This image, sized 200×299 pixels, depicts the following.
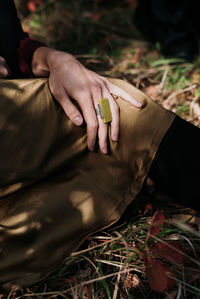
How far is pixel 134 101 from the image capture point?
3.41 ft

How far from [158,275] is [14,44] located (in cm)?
127

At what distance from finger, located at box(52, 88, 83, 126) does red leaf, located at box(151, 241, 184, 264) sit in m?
0.56

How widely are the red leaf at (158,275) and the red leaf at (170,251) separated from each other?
0.11 ft

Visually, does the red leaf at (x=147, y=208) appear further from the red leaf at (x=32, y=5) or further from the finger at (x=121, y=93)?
the red leaf at (x=32, y=5)

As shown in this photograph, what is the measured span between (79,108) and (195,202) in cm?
58

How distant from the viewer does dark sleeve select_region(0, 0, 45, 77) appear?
1.35 m

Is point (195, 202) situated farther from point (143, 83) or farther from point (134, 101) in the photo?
point (143, 83)

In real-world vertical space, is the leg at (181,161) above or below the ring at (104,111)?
below

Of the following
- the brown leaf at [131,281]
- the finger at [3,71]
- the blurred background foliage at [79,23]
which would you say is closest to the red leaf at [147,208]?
the brown leaf at [131,281]

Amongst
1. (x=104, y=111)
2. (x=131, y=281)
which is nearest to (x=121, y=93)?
(x=104, y=111)

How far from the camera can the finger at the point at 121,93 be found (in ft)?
3.40

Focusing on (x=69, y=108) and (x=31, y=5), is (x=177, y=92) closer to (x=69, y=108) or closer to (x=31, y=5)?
(x=69, y=108)

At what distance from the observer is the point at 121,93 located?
108 centimetres

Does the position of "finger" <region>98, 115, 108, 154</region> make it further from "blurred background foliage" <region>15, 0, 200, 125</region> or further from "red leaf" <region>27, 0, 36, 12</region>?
"red leaf" <region>27, 0, 36, 12</region>
